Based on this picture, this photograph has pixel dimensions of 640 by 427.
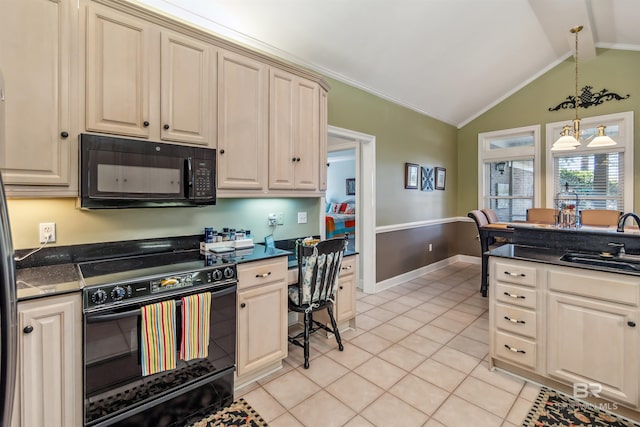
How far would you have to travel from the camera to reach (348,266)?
2965 mm

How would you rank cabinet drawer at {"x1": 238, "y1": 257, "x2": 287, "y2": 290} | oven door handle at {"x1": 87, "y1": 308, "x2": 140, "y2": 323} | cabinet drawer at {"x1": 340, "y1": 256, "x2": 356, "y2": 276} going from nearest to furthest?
oven door handle at {"x1": 87, "y1": 308, "x2": 140, "y2": 323} < cabinet drawer at {"x1": 238, "y1": 257, "x2": 287, "y2": 290} < cabinet drawer at {"x1": 340, "y1": 256, "x2": 356, "y2": 276}

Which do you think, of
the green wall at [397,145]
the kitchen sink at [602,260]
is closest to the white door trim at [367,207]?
the green wall at [397,145]

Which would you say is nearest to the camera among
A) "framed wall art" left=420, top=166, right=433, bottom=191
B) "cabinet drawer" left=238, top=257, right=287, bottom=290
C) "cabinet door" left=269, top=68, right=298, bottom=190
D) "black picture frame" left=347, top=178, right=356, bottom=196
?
"cabinet drawer" left=238, top=257, right=287, bottom=290

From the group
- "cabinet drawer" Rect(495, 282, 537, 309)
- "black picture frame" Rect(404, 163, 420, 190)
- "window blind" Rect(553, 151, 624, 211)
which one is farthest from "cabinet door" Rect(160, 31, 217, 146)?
"window blind" Rect(553, 151, 624, 211)

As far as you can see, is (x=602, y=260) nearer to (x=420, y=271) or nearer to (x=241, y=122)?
(x=241, y=122)

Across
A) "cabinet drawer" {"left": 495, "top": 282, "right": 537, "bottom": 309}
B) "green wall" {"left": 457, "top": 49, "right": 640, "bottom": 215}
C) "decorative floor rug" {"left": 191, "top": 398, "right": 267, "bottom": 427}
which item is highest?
"green wall" {"left": 457, "top": 49, "right": 640, "bottom": 215}

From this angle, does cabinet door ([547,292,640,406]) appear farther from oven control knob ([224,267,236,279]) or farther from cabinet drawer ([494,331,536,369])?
oven control knob ([224,267,236,279])

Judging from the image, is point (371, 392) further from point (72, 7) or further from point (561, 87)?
point (561, 87)

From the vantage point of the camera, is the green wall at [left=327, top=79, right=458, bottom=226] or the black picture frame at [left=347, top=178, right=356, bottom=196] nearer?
the green wall at [left=327, top=79, right=458, bottom=226]

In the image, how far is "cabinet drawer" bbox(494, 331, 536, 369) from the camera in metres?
2.19

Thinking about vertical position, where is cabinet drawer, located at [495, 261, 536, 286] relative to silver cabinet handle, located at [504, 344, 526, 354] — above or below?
above

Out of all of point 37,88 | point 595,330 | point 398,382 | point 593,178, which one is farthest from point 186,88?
point 593,178

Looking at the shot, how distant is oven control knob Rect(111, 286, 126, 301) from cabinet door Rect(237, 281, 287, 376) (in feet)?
2.32

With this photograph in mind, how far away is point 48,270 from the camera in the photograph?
1.74m
